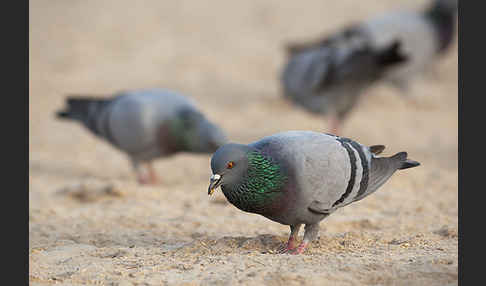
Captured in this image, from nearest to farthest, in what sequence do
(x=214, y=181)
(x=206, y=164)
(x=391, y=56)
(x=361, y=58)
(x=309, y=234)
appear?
(x=214, y=181), (x=309, y=234), (x=391, y=56), (x=361, y=58), (x=206, y=164)

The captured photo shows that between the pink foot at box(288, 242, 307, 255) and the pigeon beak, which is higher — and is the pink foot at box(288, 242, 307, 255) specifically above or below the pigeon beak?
below

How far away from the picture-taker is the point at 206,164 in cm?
812

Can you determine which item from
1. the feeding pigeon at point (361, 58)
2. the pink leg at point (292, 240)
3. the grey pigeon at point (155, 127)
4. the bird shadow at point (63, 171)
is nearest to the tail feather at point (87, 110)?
the grey pigeon at point (155, 127)

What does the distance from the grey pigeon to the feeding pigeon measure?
7.70ft

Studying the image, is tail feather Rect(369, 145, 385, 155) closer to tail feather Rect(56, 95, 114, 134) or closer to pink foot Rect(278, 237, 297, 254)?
pink foot Rect(278, 237, 297, 254)

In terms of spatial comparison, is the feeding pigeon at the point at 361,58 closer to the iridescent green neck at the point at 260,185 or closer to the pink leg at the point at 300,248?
the pink leg at the point at 300,248

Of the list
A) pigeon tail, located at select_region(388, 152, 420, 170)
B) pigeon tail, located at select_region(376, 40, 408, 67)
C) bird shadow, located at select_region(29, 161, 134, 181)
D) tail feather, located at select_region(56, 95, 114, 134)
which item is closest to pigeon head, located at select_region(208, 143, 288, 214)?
pigeon tail, located at select_region(388, 152, 420, 170)

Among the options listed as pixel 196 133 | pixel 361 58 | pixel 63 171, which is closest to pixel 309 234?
pixel 196 133

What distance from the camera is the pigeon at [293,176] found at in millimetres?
3756

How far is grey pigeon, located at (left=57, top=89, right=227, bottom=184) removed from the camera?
21.7 ft

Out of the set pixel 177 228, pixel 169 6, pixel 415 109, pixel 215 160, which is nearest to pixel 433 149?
pixel 415 109

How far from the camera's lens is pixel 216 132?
6613 millimetres

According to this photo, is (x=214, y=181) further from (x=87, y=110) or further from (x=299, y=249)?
(x=87, y=110)

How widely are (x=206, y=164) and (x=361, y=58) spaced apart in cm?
242
